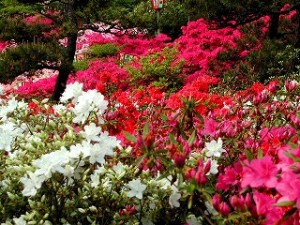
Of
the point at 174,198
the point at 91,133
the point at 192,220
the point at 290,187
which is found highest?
the point at 290,187

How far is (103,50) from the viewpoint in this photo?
50.0 feet

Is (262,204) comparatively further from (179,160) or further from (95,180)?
(95,180)

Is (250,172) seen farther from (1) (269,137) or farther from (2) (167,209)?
(1) (269,137)

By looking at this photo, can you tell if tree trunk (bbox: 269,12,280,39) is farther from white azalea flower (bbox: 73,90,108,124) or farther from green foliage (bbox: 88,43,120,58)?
white azalea flower (bbox: 73,90,108,124)

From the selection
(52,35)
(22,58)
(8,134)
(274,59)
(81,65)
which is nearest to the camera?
(8,134)

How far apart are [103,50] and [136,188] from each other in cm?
1334

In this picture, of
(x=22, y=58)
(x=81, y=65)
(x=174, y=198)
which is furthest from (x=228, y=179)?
(x=81, y=65)

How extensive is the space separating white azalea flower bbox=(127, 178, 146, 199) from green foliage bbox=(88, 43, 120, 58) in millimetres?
12976

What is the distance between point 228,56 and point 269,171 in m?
8.65

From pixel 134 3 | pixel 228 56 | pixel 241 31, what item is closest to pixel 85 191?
pixel 228 56

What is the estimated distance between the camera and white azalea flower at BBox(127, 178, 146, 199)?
6.98 ft

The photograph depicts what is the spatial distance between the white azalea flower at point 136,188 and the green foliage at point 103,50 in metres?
13.0

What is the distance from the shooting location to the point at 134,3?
65.1 feet

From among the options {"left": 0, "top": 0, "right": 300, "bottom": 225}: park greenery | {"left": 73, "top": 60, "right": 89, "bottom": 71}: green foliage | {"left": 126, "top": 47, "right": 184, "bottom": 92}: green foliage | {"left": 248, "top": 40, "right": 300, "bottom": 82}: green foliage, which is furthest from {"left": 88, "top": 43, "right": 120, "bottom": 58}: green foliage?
{"left": 0, "top": 0, "right": 300, "bottom": 225}: park greenery
